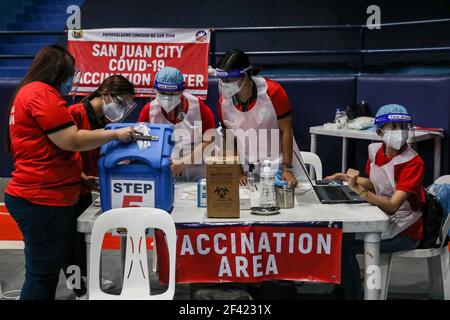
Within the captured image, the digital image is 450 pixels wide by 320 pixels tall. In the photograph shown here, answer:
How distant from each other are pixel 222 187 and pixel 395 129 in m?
1.07

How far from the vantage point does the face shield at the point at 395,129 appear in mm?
3537

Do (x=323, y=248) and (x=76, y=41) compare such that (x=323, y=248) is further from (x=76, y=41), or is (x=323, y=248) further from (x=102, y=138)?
(x=76, y=41)

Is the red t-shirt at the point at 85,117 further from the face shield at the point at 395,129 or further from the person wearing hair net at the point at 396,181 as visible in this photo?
the face shield at the point at 395,129

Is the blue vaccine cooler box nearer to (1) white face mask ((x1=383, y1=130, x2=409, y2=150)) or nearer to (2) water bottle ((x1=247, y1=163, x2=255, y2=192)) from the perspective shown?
(2) water bottle ((x1=247, y1=163, x2=255, y2=192))

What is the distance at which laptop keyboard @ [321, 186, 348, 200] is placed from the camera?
3.50 meters

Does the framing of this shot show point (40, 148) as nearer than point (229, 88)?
Yes

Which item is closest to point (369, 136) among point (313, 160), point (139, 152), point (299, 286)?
point (313, 160)

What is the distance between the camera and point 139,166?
3.12m

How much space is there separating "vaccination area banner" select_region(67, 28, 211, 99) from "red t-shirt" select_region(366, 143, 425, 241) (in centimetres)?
321

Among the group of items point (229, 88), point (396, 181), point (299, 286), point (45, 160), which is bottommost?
point (299, 286)

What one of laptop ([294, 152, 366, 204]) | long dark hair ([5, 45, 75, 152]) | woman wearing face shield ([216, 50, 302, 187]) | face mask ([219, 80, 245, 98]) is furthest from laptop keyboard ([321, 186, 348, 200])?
long dark hair ([5, 45, 75, 152])

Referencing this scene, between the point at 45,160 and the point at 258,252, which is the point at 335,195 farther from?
the point at 45,160

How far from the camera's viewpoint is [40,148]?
309cm
